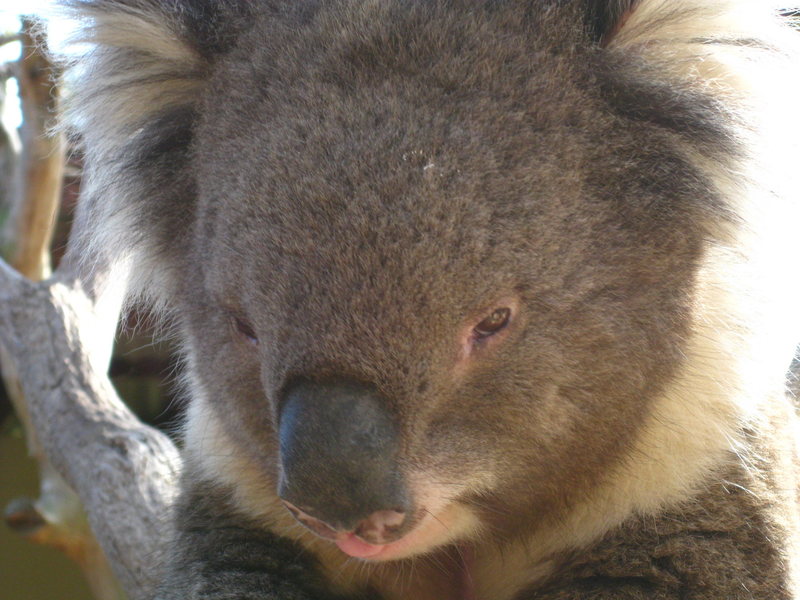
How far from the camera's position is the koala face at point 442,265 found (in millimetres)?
1941

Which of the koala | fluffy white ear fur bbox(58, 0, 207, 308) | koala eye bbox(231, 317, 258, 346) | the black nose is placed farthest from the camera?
fluffy white ear fur bbox(58, 0, 207, 308)

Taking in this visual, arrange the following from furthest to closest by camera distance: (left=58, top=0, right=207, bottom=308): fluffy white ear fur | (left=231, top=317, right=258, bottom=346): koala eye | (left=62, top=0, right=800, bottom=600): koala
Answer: (left=58, top=0, right=207, bottom=308): fluffy white ear fur
(left=231, top=317, right=258, bottom=346): koala eye
(left=62, top=0, right=800, bottom=600): koala

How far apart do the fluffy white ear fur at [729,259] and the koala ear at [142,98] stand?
109cm

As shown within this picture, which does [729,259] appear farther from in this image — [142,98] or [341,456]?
[142,98]

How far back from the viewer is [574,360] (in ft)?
7.06

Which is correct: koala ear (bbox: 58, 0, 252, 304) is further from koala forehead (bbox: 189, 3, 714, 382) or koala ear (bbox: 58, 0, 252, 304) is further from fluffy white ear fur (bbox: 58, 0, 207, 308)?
koala forehead (bbox: 189, 3, 714, 382)

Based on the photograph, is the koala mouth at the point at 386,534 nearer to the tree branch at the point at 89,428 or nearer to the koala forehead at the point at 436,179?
the koala forehead at the point at 436,179

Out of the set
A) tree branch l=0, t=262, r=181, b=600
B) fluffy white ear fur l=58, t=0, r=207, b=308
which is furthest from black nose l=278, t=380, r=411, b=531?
tree branch l=0, t=262, r=181, b=600

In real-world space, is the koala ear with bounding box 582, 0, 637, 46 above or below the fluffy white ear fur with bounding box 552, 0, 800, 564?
above

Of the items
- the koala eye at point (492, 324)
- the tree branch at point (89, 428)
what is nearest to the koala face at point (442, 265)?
the koala eye at point (492, 324)

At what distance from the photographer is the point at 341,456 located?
1857 mm

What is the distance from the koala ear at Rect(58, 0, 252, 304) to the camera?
2496 millimetres

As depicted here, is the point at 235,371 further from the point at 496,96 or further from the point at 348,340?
the point at 496,96

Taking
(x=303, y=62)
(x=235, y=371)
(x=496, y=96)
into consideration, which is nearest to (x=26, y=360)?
(x=235, y=371)
